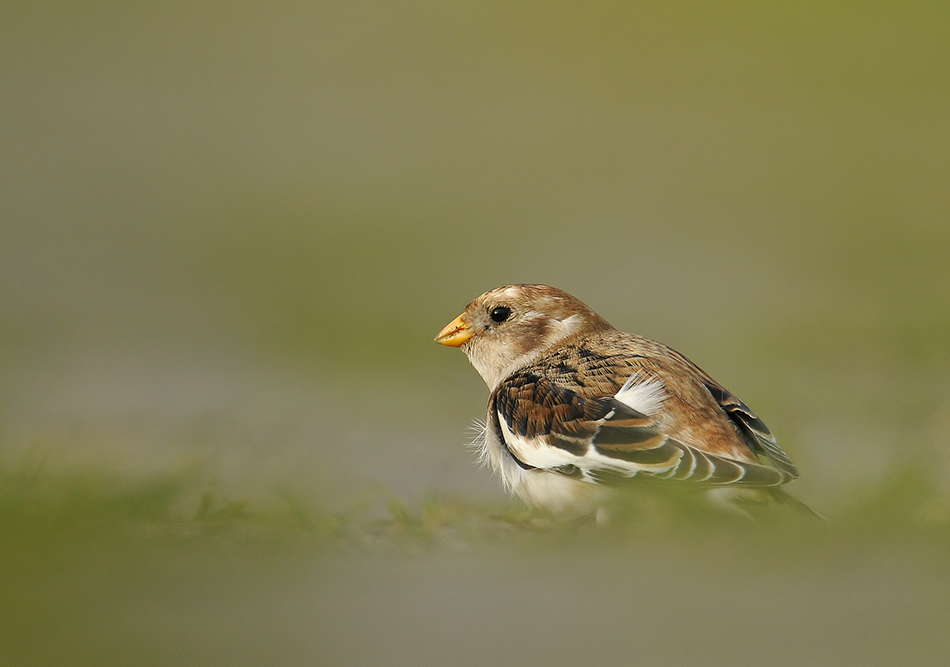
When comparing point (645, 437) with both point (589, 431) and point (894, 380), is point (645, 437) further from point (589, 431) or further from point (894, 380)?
point (894, 380)

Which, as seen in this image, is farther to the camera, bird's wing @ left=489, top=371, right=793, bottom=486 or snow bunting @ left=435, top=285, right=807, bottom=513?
snow bunting @ left=435, top=285, right=807, bottom=513

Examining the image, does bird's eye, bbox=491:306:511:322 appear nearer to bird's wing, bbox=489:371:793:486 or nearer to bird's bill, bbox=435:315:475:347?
bird's bill, bbox=435:315:475:347

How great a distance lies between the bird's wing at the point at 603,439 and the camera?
333 cm

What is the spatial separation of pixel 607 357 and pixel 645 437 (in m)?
0.69

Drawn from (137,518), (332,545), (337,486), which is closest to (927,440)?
(337,486)

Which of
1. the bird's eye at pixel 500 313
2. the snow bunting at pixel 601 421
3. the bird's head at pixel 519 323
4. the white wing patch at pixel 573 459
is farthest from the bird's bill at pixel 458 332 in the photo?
the white wing patch at pixel 573 459

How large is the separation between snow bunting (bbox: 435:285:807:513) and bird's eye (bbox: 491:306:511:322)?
0.08 meters

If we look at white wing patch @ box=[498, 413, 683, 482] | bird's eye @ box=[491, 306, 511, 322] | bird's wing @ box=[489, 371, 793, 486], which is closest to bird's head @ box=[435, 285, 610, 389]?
bird's eye @ box=[491, 306, 511, 322]

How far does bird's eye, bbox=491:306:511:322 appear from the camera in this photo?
4699mm

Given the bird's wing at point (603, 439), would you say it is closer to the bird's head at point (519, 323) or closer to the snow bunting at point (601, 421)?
the snow bunting at point (601, 421)

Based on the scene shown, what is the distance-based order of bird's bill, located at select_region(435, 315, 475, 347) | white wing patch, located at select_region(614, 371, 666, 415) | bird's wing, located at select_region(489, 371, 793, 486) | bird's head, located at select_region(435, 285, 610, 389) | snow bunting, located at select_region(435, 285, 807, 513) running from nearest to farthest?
bird's wing, located at select_region(489, 371, 793, 486) → snow bunting, located at select_region(435, 285, 807, 513) → white wing patch, located at select_region(614, 371, 666, 415) → bird's head, located at select_region(435, 285, 610, 389) → bird's bill, located at select_region(435, 315, 475, 347)

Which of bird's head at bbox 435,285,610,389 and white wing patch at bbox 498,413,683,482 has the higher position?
bird's head at bbox 435,285,610,389

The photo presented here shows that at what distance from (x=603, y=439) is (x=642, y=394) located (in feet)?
0.99

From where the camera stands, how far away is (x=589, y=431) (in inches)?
143
